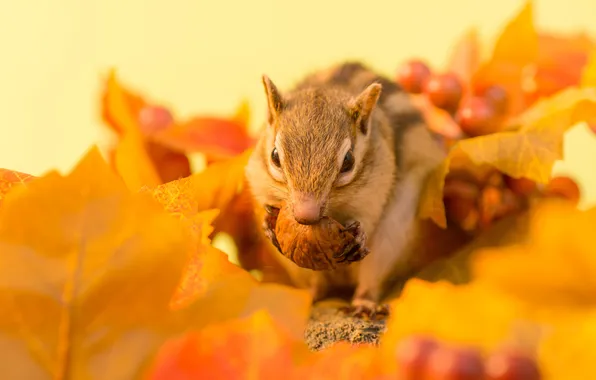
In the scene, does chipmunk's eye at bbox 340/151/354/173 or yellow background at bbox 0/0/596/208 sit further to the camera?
yellow background at bbox 0/0/596/208

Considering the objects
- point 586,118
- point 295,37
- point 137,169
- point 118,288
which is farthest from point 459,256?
point 295,37

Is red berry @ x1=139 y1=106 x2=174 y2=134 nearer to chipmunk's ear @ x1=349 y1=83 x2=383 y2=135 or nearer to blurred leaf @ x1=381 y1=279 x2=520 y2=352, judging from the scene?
chipmunk's ear @ x1=349 y1=83 x2=383 y2=135

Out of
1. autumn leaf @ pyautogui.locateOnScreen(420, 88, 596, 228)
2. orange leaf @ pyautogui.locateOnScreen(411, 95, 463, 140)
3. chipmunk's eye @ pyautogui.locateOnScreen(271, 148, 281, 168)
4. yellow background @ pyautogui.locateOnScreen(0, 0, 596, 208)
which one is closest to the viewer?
autumn leaf @ pyautogui.locateOnScreen(420, 88, 596, 228)

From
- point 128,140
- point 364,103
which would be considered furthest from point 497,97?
point 128,140

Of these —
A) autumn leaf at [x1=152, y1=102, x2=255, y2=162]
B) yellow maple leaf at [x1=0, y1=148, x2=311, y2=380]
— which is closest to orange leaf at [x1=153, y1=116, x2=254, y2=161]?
autumn leaf at [x1=152, y1=102, x2=255, y2=162]

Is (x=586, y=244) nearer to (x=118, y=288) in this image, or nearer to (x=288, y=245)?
(x=118, y=288)

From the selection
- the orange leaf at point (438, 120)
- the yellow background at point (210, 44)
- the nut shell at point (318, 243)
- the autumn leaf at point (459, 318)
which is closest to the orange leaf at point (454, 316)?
the autumn leaf at point (459, 318)
